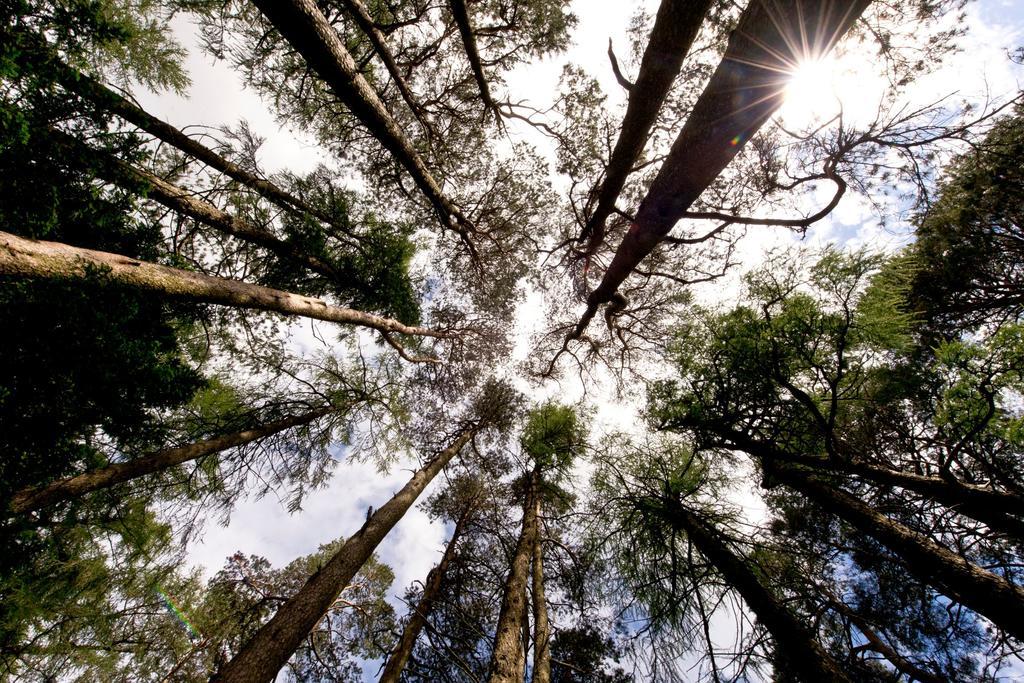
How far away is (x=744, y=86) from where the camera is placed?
6.98ft

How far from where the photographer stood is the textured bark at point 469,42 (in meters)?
3.49

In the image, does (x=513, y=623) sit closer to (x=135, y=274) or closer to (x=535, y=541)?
(x=535, y=541)

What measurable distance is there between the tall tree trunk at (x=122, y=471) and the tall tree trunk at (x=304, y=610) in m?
2.46

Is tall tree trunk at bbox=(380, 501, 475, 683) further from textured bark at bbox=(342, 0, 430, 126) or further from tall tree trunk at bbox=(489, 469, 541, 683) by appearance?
textured bark at bbox=(342, 0, 430, 126)

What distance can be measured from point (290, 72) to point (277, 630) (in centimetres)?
724

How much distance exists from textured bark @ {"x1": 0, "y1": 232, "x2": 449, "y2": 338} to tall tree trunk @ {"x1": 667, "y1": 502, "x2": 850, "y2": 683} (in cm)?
630

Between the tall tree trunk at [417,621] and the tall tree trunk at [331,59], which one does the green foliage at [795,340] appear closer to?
the tall tree trunk at [417,621]

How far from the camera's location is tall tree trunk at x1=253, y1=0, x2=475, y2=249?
2.58 metres

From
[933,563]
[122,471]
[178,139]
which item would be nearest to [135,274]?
[122,471]

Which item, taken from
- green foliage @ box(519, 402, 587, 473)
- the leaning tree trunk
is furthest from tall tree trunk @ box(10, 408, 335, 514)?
green foliage @ box(519, 402, 587, 473)

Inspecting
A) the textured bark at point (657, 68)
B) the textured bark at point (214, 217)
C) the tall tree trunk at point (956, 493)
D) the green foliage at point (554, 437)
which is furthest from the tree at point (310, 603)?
the textured bark at point (657, 68)

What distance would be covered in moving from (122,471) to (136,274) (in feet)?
9.59

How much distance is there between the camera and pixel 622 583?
16.9 feet

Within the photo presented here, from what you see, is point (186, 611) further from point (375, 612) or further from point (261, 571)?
point (375, 612)
